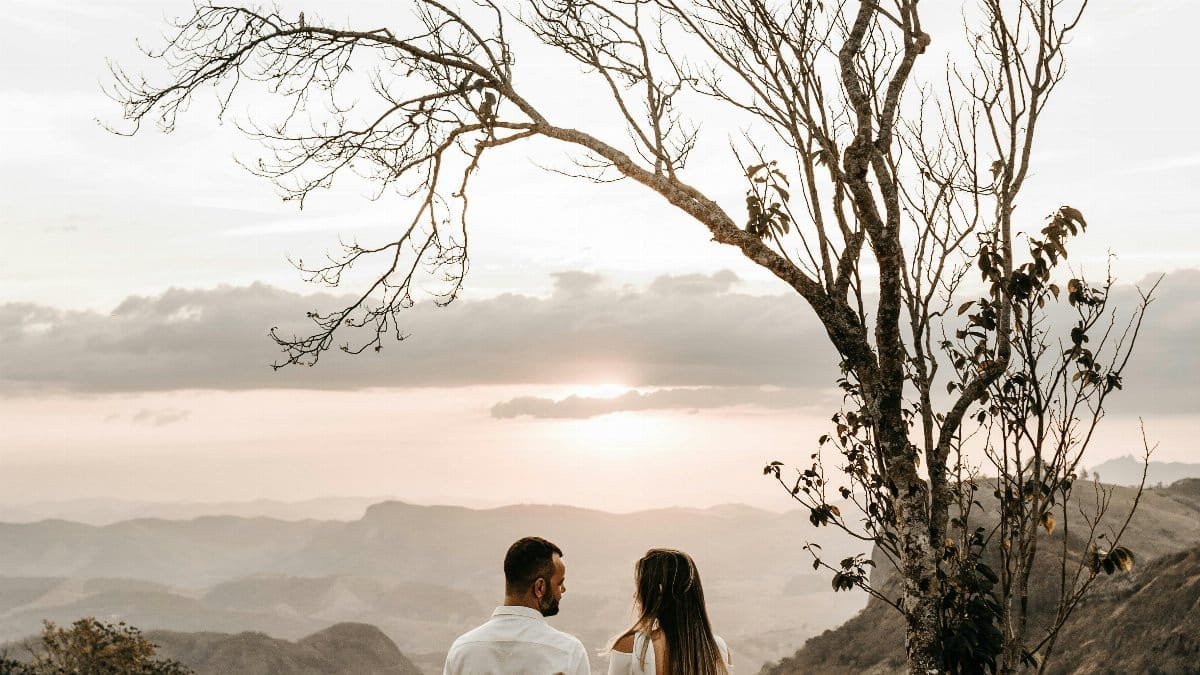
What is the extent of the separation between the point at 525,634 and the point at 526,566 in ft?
0.94

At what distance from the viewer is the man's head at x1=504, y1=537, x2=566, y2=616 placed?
426 centimetres

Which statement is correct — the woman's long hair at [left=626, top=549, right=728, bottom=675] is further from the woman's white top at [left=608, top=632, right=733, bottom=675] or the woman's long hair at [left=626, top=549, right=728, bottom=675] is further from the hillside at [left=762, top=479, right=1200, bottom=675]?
the hillside at [left=762, top=479, right=1200, bottom=675]

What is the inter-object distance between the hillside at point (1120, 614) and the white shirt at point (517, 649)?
25349 millimetres

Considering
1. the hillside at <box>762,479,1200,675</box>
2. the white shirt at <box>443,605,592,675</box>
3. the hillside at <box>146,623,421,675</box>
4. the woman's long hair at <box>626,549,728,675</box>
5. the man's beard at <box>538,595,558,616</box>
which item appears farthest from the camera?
the hillside at <box>146,623,421,675</box>

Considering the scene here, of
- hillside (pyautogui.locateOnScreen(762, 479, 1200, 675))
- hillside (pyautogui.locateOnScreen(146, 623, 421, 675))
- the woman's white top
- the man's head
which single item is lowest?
hillside (pyautogui.locateOnScreen(146, 623, 421, 675))

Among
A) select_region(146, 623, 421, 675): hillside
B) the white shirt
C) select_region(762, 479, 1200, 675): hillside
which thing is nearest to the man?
the white shirt

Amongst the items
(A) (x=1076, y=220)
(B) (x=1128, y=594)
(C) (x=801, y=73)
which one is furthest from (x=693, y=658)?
(B) (x=1128, y=594)

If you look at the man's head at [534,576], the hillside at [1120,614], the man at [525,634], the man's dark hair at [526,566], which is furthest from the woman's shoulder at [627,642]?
the hillside at [1120,614]

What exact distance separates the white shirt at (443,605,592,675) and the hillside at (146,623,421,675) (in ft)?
280

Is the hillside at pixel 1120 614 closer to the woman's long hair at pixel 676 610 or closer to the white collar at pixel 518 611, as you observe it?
the woman's long hair at pixel 676 610

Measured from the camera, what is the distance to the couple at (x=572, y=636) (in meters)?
4.21

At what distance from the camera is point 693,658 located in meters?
4.62

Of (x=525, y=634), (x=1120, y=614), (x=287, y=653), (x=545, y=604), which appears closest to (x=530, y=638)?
(x=525, y=634)

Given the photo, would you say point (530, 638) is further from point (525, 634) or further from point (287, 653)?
point (287, 653)
